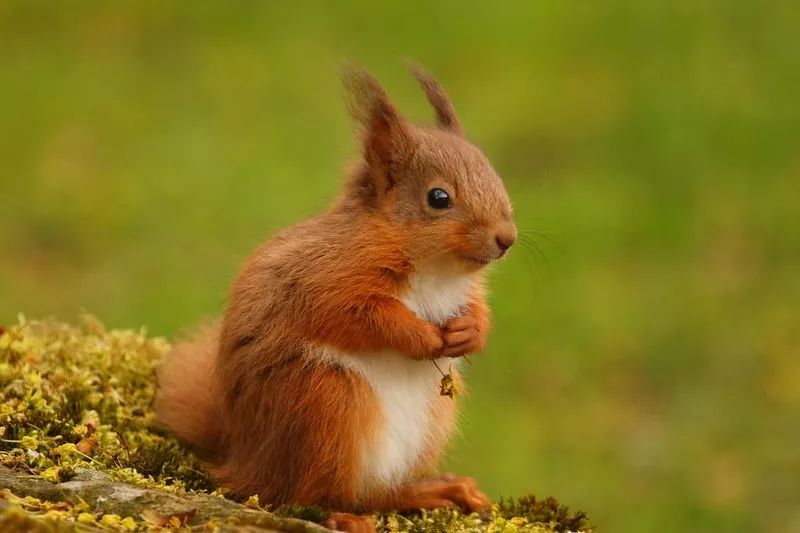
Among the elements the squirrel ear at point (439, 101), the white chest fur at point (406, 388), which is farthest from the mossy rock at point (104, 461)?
the squirrel ear at point (439, 101)

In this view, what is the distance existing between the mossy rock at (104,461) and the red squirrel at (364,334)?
13 cm

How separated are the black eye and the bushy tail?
964 millimetres

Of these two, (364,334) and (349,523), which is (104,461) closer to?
(349,523)

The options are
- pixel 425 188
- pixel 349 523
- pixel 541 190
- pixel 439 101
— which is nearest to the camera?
pixel 349 523

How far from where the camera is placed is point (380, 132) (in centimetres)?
416

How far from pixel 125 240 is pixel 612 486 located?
3904mm

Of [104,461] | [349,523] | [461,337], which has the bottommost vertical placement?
[349,523]

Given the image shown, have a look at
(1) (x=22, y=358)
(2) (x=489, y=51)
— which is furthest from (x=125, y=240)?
(1) (x=22, y=358)

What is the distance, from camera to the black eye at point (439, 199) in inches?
159

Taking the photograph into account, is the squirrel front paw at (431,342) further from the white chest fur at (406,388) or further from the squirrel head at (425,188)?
the squirrel head at (425,188)

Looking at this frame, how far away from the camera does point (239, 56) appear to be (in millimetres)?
10867

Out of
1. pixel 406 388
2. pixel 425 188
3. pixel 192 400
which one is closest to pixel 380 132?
pixel 425 188

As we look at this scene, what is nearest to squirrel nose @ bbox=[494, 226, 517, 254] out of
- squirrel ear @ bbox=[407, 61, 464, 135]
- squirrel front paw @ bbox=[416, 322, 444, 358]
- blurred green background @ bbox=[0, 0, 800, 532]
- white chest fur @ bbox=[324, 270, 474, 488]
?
white chest fur @ bbox=[324, 270, 474, 488]

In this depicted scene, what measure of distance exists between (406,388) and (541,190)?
5682 mm
